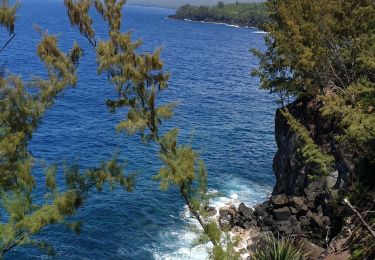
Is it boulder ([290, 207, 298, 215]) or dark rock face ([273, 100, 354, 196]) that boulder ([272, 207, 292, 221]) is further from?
dark rock face ([273, 100, 354, 196])

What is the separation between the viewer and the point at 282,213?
32562 millimetres

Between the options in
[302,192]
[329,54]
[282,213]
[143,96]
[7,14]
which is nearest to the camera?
[7,14]

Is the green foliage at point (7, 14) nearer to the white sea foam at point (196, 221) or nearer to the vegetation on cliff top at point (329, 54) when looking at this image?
the white sea foam at point (196, 221)

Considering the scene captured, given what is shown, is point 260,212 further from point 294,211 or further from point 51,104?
point 51,104

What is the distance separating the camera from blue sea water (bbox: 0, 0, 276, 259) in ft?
105

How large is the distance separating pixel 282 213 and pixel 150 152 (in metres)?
18.5

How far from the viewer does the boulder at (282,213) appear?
32312 millimetres

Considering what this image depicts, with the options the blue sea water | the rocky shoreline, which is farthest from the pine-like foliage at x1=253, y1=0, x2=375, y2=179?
the blue sea water

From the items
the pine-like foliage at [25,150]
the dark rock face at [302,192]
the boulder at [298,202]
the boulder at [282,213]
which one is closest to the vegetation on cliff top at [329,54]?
the dark rock face at [302,192]

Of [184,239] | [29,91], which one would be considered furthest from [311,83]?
[29,91]

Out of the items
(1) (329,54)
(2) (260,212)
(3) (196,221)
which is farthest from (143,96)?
(2) (260,212)

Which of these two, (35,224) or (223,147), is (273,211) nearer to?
(223,147)

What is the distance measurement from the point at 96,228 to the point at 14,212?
1795cm

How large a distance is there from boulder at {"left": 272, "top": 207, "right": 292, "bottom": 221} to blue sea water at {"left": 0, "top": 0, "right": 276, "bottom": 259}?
6.44 m
